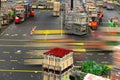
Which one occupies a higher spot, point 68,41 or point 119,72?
point 119,72

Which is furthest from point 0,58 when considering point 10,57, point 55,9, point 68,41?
point 55,9

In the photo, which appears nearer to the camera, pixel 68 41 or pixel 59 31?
pixel 68 41

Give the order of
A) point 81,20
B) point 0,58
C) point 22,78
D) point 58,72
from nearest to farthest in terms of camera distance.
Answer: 1. point 58,72
2. point 22,78
3. point 0,58
4. point 81,20

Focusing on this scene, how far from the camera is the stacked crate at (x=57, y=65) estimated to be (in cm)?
1513

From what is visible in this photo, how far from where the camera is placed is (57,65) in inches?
599

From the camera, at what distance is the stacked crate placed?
596 inches

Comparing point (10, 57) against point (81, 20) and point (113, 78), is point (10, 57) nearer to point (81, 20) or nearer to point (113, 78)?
point (81, 20)

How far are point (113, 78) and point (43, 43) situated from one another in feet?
48.6

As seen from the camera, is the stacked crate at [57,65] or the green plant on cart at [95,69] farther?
the stacked crate at [57,65]

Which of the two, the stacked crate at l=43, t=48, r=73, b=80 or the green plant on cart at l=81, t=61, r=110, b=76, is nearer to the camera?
the green plant on cart at l=81, t=61, r=110, b=76

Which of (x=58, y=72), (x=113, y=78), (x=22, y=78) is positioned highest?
(x=113, y=78)

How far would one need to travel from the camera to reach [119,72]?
10.4m

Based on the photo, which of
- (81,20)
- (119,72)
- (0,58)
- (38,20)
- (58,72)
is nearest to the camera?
(119,72)

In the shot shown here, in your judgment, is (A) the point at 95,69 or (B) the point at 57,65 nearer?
(A) the point at 95,69
